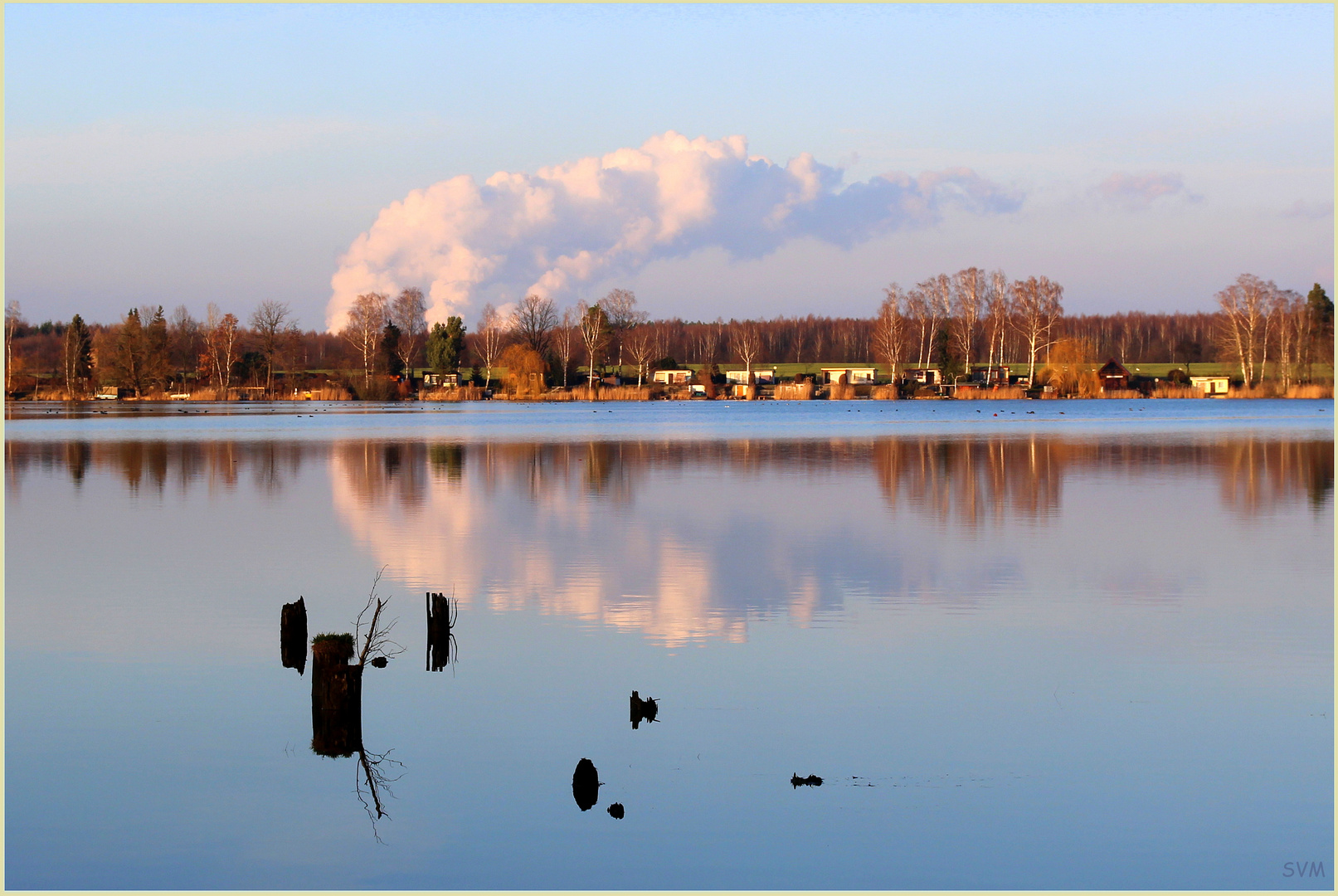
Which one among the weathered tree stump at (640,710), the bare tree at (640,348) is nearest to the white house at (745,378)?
the bare tree at (640,348)

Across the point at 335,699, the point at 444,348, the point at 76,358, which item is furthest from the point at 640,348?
the point at 335,699

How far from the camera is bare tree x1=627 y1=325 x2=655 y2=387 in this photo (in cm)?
11738

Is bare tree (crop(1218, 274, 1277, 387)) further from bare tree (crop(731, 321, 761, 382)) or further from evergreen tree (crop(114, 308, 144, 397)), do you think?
evergreen tree (crop(114, 308, 144, 397))

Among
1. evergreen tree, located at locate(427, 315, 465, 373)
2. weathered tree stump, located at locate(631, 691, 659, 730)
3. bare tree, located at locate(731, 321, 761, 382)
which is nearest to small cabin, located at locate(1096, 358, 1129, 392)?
bare tree, located at locate(731, 321, 761, 382)

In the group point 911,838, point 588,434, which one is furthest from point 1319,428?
point 911,838

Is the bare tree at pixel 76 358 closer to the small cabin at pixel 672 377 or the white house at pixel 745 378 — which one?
the small cabin at pixel 672 377

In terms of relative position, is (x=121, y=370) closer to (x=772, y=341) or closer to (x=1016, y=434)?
(x=1016, y=434)

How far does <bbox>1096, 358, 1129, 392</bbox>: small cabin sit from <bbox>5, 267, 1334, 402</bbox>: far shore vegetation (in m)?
0.17

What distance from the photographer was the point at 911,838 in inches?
262

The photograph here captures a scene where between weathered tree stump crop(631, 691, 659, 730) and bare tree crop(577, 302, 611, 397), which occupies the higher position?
bare tree crop(577, 302, 611, 397)

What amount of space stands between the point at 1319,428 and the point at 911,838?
4912 centimetres

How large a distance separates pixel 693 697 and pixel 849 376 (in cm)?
10821

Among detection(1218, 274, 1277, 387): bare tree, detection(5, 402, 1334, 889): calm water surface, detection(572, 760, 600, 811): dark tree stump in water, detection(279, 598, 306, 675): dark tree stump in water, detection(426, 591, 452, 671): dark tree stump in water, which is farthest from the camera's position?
detection(1218, 274, 1277, 387): bare tree

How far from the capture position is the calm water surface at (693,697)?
21.7 ft
